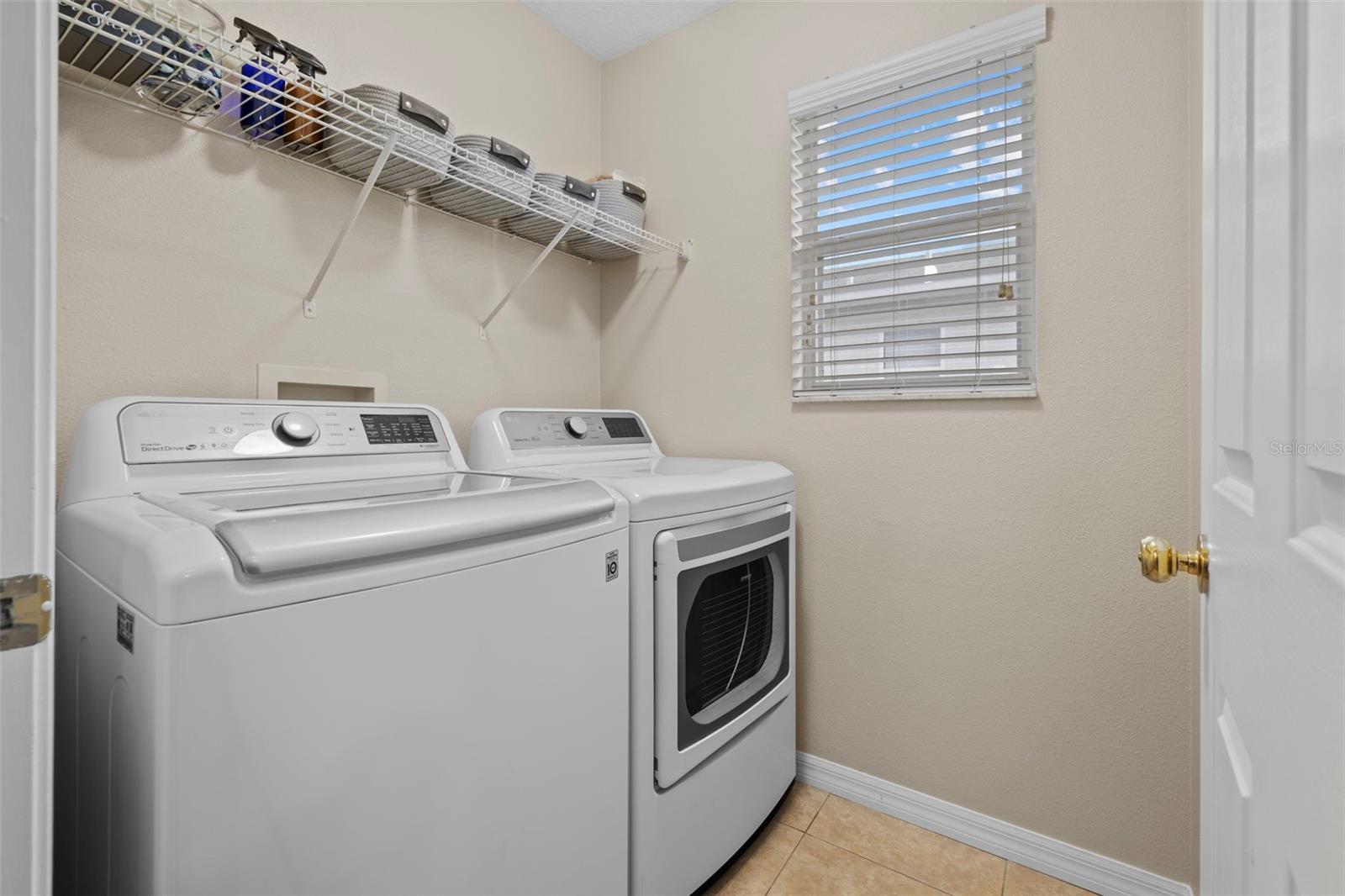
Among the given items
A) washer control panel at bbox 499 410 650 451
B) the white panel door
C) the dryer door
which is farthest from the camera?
washer control panel at bbox 499 410 650 451

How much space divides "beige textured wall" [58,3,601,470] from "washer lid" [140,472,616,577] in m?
0.46

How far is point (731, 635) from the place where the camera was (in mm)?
1519

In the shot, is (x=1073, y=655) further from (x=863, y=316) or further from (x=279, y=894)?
(x=279, y=894)

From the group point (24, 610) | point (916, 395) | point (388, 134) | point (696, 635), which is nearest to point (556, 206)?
point (388, 134)

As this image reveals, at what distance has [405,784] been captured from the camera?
826mm

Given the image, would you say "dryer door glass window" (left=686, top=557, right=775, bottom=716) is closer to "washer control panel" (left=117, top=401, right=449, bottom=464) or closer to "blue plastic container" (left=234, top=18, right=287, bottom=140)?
"washer control panel" (left=117, top=401, right=449, bottom=464)

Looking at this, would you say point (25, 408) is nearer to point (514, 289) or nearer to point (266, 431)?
point (266, 431)

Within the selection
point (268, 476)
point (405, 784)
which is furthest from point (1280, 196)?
point (268, 476)

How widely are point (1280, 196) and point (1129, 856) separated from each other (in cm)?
176

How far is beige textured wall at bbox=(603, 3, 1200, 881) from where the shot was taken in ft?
4.70

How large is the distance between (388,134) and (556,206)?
55cm

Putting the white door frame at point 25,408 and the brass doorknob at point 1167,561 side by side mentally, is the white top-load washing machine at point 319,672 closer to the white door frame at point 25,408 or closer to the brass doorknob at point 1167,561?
the white door frame at point 25,408

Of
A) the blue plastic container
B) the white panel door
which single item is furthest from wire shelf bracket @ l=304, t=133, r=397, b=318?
the white panel door

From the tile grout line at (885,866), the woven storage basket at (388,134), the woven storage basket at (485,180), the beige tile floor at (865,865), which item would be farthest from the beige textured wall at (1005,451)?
the woven storage basket at (388,134)
